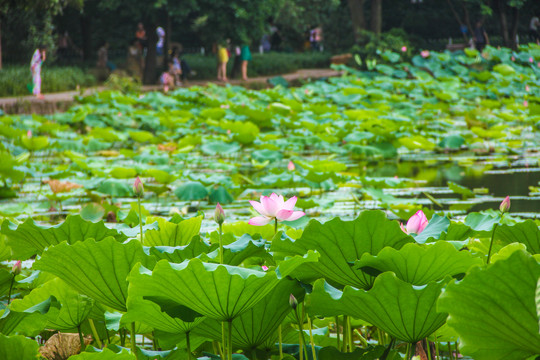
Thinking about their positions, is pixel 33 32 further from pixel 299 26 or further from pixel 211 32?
pixel 299 26

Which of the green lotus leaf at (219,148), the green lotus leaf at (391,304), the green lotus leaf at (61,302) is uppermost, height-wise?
the green lotus leaf at (391,304)

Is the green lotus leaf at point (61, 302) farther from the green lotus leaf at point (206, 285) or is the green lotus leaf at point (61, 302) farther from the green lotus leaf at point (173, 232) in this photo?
the green lotus leaf at point (206, 285)

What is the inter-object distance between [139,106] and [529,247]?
28.6 feet

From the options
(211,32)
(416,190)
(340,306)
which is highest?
(211,32)

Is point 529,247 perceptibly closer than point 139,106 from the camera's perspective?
Yes

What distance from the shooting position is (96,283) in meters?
1.23

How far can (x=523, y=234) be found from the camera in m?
1.45

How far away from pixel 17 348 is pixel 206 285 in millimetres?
363

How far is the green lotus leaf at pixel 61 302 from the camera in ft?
4.46

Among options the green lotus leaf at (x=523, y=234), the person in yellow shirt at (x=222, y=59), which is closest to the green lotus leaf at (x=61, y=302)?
the green lotus leaf at (x=523, y=234)

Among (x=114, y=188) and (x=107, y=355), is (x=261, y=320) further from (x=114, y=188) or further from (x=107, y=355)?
(x=114, y=188)

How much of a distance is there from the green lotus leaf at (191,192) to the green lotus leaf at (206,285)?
2.65m

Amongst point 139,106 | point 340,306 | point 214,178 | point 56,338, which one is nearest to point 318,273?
point 340,306

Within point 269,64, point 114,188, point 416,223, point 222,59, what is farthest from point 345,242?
point 269,64
